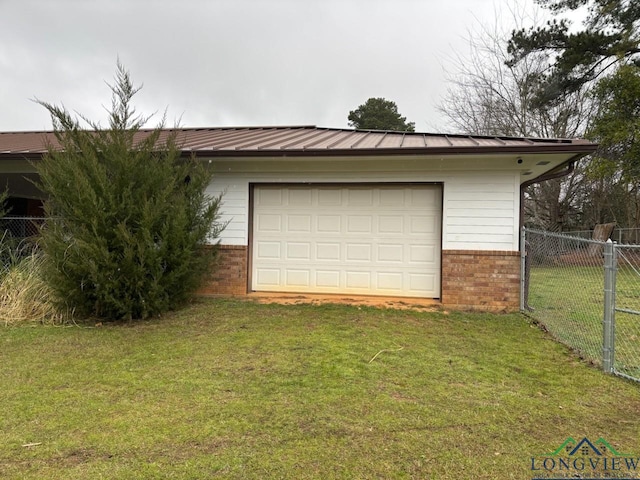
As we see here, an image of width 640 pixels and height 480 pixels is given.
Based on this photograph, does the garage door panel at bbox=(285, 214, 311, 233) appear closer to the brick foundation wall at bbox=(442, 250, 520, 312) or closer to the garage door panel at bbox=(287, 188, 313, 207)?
the garage door panel at bbox=(287, 188, 313, 207)

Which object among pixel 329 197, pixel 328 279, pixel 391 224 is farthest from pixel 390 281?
pixel 329 197

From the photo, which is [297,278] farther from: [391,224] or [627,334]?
[627,334]

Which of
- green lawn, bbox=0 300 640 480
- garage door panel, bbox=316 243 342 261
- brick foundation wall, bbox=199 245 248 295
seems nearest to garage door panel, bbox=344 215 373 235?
garage door panel, bbox=316 243 342 261

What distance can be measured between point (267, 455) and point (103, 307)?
4.76 meters

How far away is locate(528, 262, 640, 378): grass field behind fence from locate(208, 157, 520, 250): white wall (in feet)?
5.18

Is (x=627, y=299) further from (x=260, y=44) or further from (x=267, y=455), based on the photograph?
(x=260, y=44)

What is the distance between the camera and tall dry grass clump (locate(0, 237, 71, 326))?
20.5 feet

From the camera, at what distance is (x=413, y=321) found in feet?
20.7

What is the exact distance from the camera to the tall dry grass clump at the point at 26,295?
6.25 metres

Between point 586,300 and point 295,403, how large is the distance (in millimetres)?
7907

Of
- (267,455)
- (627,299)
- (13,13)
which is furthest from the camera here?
(13,13)

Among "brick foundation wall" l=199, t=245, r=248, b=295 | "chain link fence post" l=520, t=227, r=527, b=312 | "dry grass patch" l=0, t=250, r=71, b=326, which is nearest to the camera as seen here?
"dry grass patch" l=0, t=250, r=71, b=326

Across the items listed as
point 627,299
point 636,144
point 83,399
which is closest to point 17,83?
point 83,399

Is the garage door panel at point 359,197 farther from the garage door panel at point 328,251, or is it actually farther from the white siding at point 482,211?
the white siding at point 482,211
